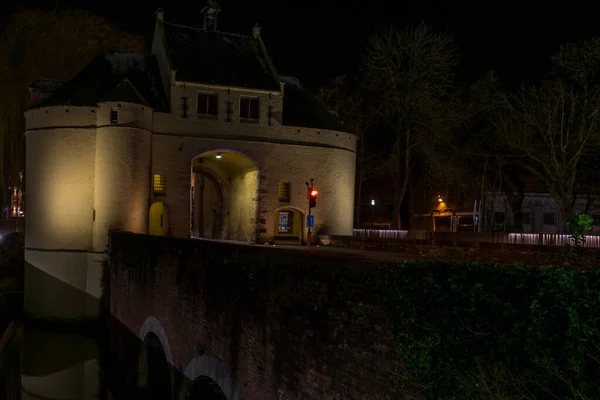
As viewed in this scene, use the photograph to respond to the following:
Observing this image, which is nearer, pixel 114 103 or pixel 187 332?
pixel 187 332

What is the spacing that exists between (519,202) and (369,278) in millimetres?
42642

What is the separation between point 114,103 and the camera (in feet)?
93.4

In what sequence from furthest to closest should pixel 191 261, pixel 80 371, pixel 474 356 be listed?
1. pixel 80 371
2. pixel 191 261
3. pixel 474 356

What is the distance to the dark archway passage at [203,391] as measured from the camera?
1466cm

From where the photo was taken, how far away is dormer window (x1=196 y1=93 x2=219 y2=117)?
105 feet

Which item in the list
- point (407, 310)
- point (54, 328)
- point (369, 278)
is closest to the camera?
point (407, 310)

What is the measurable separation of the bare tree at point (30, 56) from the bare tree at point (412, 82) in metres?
17.6

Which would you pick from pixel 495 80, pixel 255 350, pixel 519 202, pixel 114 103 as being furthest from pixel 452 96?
pixel 255 350

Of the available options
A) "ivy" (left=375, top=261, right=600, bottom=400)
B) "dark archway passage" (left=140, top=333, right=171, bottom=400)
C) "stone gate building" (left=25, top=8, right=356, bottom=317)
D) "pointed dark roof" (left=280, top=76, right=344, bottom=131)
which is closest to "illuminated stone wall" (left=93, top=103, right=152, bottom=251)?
"stone gate building" (left=25, top=8, right=356, bottom=317)

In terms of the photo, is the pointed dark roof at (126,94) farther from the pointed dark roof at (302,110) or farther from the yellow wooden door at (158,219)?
the pointed dark roof at (302,110)

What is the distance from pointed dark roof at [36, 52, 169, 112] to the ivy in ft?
79.2

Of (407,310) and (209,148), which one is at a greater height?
(209,148)

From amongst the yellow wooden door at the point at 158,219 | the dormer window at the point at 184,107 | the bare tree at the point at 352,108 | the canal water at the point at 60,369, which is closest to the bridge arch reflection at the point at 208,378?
the canal water at the point at 60,369

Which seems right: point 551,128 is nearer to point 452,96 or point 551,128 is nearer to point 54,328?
point 452,96
